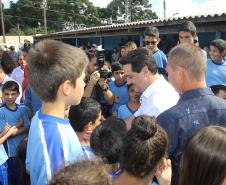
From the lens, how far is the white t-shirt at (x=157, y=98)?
280cm

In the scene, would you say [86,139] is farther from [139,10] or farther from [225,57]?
[139,10]

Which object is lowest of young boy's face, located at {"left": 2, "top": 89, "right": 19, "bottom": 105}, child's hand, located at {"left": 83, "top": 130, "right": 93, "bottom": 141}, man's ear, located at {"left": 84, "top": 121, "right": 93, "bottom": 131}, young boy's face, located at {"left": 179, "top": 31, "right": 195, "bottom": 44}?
child's hand, located at {"left": 83, "top": 130, "right": 93, "bottom": 141}

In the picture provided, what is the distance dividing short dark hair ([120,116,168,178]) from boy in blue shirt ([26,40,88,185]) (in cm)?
26

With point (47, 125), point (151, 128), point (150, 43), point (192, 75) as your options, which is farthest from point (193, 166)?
point (150, 43)

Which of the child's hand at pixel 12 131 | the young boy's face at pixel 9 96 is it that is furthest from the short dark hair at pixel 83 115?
the young boy's face at pixel 9 96

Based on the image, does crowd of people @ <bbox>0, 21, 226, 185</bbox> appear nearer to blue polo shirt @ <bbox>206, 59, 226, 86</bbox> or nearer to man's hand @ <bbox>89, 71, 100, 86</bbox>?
man's hand @ <bbox>89, 71, 100, 86</bbox>

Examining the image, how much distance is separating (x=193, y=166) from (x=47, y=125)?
713 mm

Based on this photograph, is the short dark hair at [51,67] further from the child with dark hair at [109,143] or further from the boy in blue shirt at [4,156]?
the boy in blue shirt at [4,156]

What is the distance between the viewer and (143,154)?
1.88m

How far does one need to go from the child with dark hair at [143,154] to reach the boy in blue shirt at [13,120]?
8.46 ft

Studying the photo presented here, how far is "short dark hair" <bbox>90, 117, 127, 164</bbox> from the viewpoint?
230 centimetres

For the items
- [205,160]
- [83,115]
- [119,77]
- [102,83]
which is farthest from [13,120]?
[205,160]

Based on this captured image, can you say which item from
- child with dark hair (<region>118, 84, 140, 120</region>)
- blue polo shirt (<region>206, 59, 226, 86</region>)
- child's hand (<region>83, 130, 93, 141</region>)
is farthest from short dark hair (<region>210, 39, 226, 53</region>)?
child's hand (<region>83, 130, 93, 141</region>)

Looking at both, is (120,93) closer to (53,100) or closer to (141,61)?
(141,61)
